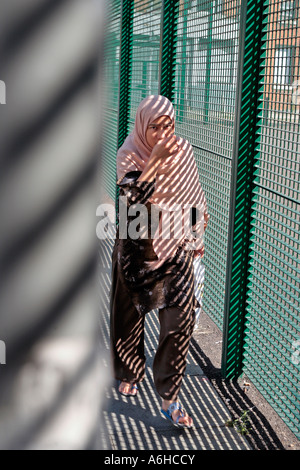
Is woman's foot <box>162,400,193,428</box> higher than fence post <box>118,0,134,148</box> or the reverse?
the reverse

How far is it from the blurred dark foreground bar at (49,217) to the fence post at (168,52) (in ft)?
20.1

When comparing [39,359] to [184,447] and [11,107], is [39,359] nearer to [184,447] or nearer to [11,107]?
[11,107]

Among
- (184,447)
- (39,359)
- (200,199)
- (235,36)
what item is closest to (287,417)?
(184,447)

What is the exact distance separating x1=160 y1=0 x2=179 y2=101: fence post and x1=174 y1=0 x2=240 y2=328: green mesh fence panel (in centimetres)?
7

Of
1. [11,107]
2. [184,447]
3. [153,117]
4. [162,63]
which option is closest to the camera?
[11,107]

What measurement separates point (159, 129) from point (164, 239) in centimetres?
71

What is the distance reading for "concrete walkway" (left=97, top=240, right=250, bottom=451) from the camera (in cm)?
390

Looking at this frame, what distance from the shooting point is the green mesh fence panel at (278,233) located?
388cm

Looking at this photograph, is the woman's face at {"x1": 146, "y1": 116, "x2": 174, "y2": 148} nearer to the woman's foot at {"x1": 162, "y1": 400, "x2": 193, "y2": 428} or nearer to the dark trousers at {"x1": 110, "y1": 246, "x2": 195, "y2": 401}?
the dark trousers at {"x1": 110, "y1": 246, "x2": 195, "y2": 401}

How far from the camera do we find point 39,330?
67cm

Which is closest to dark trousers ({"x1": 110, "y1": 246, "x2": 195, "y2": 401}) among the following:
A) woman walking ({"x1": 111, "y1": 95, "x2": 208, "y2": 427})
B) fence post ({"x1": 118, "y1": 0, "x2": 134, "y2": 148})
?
woman walking ({"x1": 111, "y1": 95, "x2": 208, "y2": 427})

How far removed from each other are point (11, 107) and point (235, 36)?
4708mm

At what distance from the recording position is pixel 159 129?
422 centimetres

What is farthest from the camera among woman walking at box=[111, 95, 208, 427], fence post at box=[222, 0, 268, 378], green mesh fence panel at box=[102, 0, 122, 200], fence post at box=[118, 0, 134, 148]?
green mesh fence panel at box=[102, 0, 122, 200]
